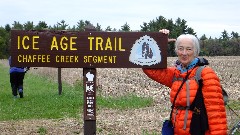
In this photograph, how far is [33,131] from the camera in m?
9.34

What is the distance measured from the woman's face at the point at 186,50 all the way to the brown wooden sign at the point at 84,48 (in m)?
1.91

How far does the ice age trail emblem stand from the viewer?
655 cm

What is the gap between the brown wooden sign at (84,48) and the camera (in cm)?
653

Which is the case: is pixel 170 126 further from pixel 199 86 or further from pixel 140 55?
pixel 140 55

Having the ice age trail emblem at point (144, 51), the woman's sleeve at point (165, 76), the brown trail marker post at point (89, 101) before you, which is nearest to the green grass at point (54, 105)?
the brown trail marker post at point (89, 101)

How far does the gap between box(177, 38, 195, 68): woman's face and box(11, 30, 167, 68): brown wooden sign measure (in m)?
1.91

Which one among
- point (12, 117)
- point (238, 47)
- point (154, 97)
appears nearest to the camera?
point (12, 117)

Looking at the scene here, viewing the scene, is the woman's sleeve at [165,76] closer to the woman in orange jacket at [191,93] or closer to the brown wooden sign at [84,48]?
Answer: the woman in orange jacket at [191,93]

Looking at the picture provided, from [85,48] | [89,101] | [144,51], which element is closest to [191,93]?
[144,51]

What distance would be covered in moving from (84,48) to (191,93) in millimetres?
2473

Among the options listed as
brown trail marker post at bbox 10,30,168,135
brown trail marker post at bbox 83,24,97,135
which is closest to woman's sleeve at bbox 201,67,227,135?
brown trail marker post at bbox 10,30,168,135

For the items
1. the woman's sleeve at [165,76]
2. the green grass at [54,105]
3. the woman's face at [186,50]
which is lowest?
the green grass at [54,105]

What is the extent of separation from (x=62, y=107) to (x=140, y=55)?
A: 22.4ft

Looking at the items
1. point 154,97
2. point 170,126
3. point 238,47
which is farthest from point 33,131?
point 238,47
